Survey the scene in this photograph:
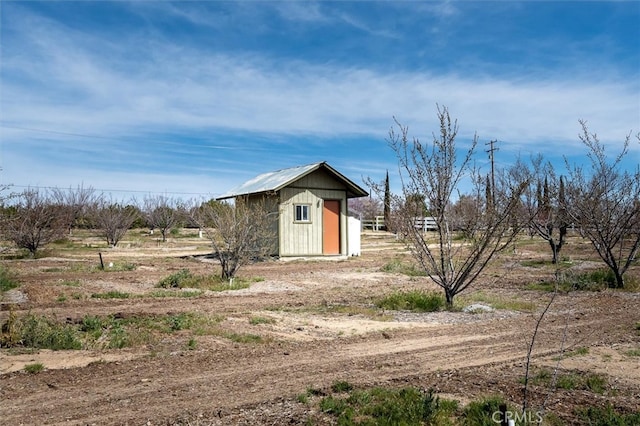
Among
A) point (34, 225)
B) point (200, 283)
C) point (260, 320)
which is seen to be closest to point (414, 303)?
point (260, 320)

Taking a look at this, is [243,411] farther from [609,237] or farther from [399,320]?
[609,237]

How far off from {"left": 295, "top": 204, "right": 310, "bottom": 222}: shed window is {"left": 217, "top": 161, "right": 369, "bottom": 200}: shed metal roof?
4.67ft

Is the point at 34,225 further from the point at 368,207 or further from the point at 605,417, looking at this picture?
the point at 368,207

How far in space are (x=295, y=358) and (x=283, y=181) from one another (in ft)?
58.5

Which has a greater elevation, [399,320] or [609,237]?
[609,237]

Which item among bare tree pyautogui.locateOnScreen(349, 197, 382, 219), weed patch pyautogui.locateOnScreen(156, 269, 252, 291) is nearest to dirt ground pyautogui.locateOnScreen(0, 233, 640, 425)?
weed patch pyautogui.locateOnScreen(156, 269, 252, 291)

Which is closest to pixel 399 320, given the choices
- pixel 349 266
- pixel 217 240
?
pixel 217 240

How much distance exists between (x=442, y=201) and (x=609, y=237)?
256 inches

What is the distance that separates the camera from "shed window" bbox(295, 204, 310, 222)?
83.8 feet

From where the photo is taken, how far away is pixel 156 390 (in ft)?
19.7

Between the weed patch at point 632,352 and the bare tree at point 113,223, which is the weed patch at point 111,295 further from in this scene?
the bare tree at point 113,223

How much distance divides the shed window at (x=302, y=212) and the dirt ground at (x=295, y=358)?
11.5 metres

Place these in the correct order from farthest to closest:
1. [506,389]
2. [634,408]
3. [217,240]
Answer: [217,240] < [506,389] < [634,408]

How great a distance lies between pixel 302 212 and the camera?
25.7 metres
